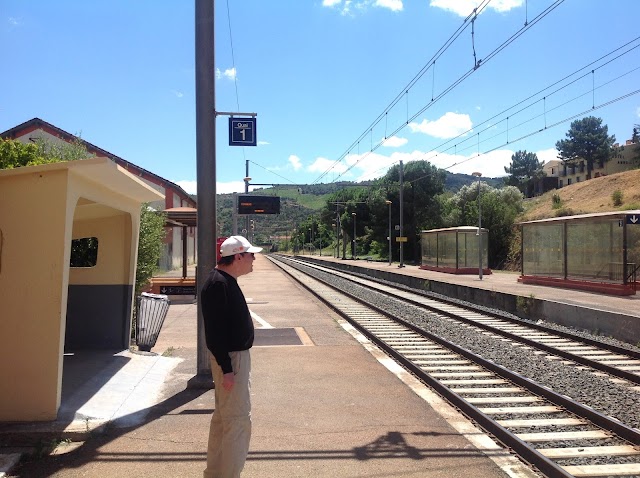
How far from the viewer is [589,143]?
90812mm

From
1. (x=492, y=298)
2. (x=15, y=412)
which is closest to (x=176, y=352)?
(x=15, y=412)

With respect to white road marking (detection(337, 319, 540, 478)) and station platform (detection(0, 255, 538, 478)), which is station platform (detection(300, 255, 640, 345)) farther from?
station platform (detection(0, 255, 538, 478))

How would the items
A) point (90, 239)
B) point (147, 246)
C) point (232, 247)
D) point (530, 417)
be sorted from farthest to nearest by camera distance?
point (147, 246) < point (90, 239) < point (530, 417) < point (232, 247)

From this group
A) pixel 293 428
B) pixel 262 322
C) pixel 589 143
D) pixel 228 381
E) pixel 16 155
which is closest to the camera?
pixel 228 381

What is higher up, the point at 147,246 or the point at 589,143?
the point at 589,143

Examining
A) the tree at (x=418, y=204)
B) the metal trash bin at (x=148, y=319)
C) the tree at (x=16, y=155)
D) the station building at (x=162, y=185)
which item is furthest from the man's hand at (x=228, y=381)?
the tree at (x=418, y=204)

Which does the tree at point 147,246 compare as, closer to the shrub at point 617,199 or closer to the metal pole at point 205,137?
the metal pole at point 205,137

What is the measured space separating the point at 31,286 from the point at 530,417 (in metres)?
5.19

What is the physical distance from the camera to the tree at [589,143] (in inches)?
3521

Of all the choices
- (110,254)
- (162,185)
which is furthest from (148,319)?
(162,185)

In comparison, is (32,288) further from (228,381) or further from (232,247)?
(228,381)

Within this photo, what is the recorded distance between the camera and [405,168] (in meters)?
73.4

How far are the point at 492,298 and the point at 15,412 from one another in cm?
1610

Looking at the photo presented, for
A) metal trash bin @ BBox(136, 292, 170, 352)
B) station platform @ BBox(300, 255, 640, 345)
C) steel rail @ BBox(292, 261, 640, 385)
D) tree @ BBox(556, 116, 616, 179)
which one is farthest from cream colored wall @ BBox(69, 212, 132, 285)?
tree @ BBox(556, 116, 616, 179)
